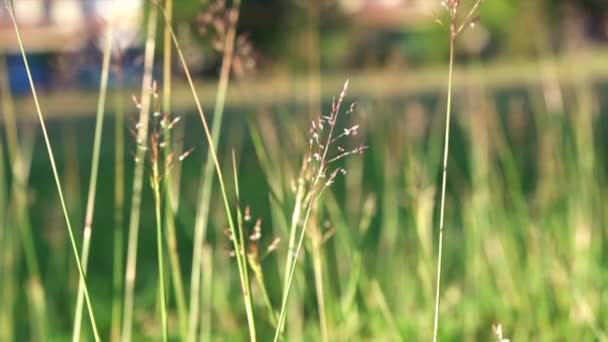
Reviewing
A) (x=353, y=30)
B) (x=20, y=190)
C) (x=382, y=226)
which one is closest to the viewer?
(x=20, y=190)

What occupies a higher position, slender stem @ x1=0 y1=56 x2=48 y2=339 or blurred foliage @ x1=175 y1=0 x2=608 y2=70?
slender stem @ x1=0 y1=56 x2=48 y2=339

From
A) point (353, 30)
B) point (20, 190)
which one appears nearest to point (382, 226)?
point (20, 190)

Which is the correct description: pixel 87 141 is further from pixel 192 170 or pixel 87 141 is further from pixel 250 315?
pixel 250 315

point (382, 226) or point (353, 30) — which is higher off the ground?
point (382, 226)

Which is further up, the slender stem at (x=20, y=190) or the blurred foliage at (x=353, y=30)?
the slender stem at (x=20, y=190)

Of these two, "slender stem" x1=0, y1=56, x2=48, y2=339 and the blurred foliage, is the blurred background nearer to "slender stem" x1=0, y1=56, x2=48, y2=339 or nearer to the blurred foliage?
"slender stem" x1=0, y1=56, x2=48, y2=339

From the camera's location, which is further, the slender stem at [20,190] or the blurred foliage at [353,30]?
the blurred foliage at [353,30]

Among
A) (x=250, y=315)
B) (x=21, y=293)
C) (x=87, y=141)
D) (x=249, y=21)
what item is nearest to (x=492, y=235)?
(x=250, y=315)

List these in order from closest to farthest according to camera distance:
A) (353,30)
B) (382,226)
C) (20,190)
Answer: (20,190) < (382,226) < (353,30)

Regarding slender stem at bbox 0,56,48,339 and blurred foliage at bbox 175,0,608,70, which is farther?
blurred foliage at bbox 175,0,608,70

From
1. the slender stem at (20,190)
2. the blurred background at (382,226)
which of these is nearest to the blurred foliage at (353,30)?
the blurred background at (382,226)

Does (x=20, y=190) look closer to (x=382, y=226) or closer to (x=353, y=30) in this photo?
(x=382, y=226)

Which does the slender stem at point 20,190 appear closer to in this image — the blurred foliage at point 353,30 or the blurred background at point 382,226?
the blurred background at point 382,226

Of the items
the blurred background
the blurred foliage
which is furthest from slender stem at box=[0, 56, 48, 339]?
the blurred foliage
